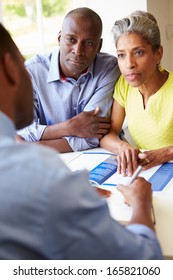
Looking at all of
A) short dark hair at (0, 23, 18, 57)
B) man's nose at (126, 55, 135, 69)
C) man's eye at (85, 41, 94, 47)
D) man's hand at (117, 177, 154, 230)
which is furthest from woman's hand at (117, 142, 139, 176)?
short dark hair at (0, 23, 18, 57)

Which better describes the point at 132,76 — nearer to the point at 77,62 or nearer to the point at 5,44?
the point at 77,62

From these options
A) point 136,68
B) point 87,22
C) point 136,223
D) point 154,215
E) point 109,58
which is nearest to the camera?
point 136,223

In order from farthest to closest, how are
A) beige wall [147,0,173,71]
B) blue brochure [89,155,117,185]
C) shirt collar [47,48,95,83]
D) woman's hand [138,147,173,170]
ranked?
beige wall [147,0,173,71]
shirt collar [47,48,95,83]
woman's hand [138,147,173,170]
blue brochure [89,155,117,185]

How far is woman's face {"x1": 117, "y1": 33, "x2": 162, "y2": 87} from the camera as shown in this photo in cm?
157

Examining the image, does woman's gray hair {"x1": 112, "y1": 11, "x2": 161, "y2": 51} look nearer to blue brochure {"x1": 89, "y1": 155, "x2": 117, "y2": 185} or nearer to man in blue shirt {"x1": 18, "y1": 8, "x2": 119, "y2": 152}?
man in blue shirt {"x1": 18, "y1": 8, "x2": 119, "y2": 152}

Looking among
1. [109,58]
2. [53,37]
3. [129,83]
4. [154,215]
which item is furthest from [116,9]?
[154,215]

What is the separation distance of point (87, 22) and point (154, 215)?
41.0 inches

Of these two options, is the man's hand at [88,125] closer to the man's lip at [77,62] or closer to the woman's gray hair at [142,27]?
the man's lip at [77,62]

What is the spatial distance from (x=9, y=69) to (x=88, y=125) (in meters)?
1.05

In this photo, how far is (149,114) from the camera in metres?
1.70

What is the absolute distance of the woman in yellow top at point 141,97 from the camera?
4.89ft

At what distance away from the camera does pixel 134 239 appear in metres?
0.71

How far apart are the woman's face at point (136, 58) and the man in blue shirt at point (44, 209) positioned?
0.95 m
